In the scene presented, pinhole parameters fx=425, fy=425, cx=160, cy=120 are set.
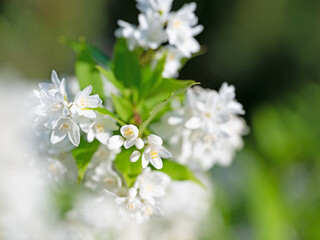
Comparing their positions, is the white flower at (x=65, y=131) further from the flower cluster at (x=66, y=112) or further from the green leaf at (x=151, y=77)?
the green leaf at (x=151, y=77)

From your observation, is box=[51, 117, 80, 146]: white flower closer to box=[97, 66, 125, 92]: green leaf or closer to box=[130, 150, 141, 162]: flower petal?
box=[130, 150, 141, 162]: flower petal

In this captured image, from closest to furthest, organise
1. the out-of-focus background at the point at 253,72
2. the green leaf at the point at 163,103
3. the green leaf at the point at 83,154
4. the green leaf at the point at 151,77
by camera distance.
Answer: the green leaf at the point at 163,103, the green leaf at the point at 83,154, the green leaf at the point at 151,77, the out-of-focus background at the point at 253,72

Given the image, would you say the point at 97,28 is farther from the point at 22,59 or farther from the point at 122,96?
the point at 122,96

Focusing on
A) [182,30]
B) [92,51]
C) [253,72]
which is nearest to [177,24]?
[182,30]

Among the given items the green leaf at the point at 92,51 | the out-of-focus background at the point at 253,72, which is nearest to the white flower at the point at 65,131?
the green leaf at the point at 92,51

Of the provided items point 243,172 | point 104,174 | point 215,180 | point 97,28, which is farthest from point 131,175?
point 97,28

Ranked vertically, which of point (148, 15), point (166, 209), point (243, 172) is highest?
point (148, 15)

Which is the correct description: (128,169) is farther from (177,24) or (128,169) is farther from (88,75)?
(177,24)
